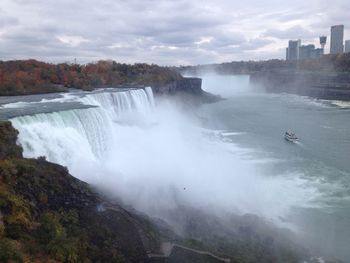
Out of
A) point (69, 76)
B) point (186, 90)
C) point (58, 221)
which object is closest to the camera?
point (58, 221)

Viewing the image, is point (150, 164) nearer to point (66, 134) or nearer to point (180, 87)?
point (66, 134)

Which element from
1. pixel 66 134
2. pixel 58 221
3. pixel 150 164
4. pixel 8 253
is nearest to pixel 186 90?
pixel 150 164

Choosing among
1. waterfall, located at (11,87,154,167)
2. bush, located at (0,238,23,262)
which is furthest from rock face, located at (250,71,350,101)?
bush, located at (0,238,23,262)

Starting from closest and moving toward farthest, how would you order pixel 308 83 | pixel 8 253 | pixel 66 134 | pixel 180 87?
pixel 8 253 → pixel 66 134 → pixel 180 87 → pixel 308 83

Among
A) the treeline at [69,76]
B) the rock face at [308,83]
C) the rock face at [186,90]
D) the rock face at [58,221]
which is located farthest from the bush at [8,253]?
the rock face at [308,83]

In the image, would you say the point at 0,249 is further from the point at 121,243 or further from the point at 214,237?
the point at 214,237

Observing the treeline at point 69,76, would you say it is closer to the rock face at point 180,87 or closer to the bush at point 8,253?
the rock face at point 180,87
